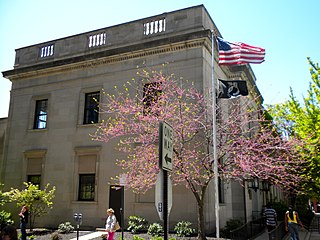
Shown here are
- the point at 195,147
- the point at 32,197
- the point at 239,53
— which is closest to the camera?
the point at 239,53

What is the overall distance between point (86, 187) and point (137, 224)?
4300 mm

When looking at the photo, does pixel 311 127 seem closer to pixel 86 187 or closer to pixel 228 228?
pixel 228 228

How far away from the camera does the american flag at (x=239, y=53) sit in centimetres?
1270

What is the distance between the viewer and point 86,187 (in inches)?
722

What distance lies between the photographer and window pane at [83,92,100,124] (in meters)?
19.1

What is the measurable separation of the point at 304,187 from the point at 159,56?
11031mm

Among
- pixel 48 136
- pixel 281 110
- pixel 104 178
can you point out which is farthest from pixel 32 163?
pixel 281 110

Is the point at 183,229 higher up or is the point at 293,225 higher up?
the point at 293,225

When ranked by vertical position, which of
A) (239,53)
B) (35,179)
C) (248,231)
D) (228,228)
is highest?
(239,53)

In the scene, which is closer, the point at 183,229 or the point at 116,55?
the point at 183,229

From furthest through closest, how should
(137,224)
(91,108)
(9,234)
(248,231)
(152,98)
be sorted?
Result: (91,108) → (248,231) → (152,98) → (137,224) → (9,234)

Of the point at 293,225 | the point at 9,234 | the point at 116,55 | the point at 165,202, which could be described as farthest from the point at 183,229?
the point at 116,55

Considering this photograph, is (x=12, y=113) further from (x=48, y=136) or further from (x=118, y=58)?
(x=118, y=58)

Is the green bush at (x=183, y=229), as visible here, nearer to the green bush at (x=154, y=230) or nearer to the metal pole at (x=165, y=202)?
the green bush at (x=154, y=230)
